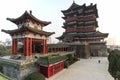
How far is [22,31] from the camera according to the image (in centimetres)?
1823

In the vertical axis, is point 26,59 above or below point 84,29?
below

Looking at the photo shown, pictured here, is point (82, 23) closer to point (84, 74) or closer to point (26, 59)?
point (84, 74)

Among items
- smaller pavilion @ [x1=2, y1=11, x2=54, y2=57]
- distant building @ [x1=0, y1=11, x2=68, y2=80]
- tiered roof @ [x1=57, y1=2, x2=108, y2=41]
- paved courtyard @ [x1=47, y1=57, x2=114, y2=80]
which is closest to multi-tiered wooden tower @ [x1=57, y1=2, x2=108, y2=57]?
tiered roof @ [x1=57, y1=2, x2=108, y2=41]

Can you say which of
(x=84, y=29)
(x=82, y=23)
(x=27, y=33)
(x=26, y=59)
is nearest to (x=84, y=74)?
(x=26, y=59)

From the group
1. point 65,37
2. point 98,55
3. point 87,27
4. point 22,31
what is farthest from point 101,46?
point 22,31

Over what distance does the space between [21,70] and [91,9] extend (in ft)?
105

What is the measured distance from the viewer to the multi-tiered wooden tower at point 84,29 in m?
35.9

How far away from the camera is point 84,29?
124 ft

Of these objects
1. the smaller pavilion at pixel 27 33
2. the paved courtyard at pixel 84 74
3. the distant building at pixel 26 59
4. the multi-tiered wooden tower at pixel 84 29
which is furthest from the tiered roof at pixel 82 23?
the distant building at pixel 26 59

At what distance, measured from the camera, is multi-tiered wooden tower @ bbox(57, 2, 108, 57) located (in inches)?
1412

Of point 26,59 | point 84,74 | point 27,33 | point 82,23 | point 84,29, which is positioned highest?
point 82,23

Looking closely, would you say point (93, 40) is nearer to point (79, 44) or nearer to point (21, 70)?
point (79, 44)

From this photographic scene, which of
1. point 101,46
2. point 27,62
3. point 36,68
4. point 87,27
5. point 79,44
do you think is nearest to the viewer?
point 27,62

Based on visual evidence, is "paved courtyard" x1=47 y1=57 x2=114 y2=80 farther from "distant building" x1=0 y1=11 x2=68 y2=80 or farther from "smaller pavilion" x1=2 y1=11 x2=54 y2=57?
"smaller pavilion" x1=2 y1=11 x2=54 y2=57
